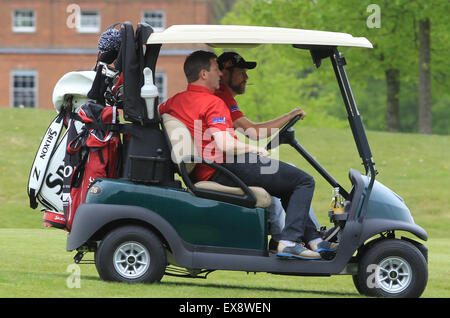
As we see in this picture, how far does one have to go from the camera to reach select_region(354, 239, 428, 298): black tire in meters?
5.72

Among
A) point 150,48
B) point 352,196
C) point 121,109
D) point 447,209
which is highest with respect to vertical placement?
point 150,48

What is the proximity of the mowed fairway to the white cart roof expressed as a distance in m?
1.55

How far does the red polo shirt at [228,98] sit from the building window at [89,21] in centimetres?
3139

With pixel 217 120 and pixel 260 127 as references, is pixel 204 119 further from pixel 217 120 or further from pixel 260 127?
pixel 260 127

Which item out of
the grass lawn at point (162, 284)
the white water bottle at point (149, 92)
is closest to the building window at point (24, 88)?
the grass lawn at point (162, 284)

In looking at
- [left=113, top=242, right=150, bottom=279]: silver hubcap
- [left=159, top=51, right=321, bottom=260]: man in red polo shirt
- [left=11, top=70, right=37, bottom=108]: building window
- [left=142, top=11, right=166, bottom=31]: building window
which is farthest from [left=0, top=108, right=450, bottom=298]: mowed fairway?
[left=142, top=11, right=166, bottom=31]: building window

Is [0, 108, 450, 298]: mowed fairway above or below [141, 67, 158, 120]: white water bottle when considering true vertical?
below

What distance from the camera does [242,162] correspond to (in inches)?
224

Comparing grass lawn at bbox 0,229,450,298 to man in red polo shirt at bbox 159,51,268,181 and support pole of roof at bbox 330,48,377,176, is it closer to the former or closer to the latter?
man in red polo shirt at bbox 159,51,268,181

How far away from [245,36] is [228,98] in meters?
0.73

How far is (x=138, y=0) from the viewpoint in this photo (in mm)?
37156

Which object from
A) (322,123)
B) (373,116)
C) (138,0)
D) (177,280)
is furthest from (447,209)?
(373,116)
